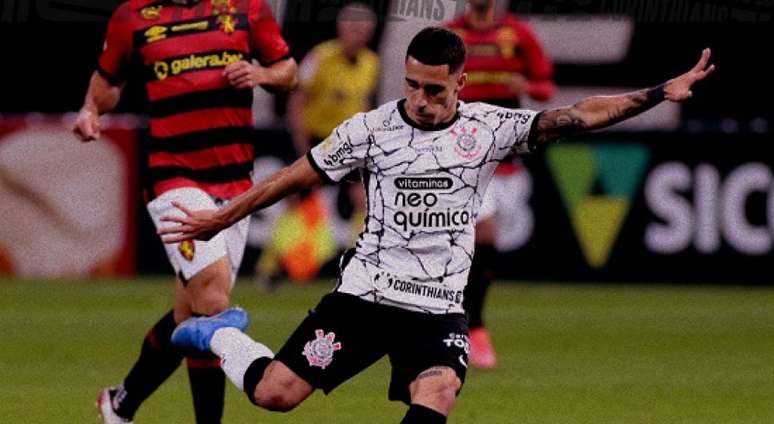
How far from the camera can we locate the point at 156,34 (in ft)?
30.1

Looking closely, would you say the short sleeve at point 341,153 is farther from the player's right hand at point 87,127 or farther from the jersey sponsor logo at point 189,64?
the player's right hand at point 87,127

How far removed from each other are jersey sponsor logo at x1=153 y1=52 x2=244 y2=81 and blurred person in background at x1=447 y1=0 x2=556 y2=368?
3666 millimetres

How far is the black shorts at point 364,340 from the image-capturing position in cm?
764

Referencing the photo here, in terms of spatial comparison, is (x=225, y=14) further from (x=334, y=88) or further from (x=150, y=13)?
(x=334, y=88)

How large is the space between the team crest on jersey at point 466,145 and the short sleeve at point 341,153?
0.36 metres

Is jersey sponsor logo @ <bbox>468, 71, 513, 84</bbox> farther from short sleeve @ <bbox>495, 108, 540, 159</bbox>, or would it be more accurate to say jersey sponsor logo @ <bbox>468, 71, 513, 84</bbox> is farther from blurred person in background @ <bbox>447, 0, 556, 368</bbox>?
short sleeve @ <bbox>495, 108, 540, 159</bbox>

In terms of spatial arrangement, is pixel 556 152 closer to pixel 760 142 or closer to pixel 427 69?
pixel 760 142

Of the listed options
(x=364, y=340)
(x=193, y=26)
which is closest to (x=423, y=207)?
(x=364, y=340)

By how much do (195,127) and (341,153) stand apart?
5.16 ft

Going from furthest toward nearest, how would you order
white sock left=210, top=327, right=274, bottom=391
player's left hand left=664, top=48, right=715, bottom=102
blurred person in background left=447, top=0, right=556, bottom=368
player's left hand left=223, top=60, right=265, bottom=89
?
1. blurred person in background left=447, top=0, right=556, bottom=368
2. player's left hand left=223, top=60, right=265, bottom=89
3. white sock left=210, top=327, right=274, bottom=391
4. player's left hand left=664, top=48, right=715, bottom=102

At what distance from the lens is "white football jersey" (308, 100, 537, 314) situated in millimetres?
7641

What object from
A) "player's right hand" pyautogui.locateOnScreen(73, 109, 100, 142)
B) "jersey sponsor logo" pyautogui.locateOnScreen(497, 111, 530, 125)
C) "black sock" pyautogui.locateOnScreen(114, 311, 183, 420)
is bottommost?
"black sock" pyautogui.locateOnScreen(114, 311, 183, 420)

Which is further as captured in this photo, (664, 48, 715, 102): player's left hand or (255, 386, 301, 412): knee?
(255, 386, 301, 412): knee

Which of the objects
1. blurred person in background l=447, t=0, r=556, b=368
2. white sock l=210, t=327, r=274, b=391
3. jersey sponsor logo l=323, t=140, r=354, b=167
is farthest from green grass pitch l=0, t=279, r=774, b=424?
jersey sponsor logo l=323, t=140, r=354, b=167
